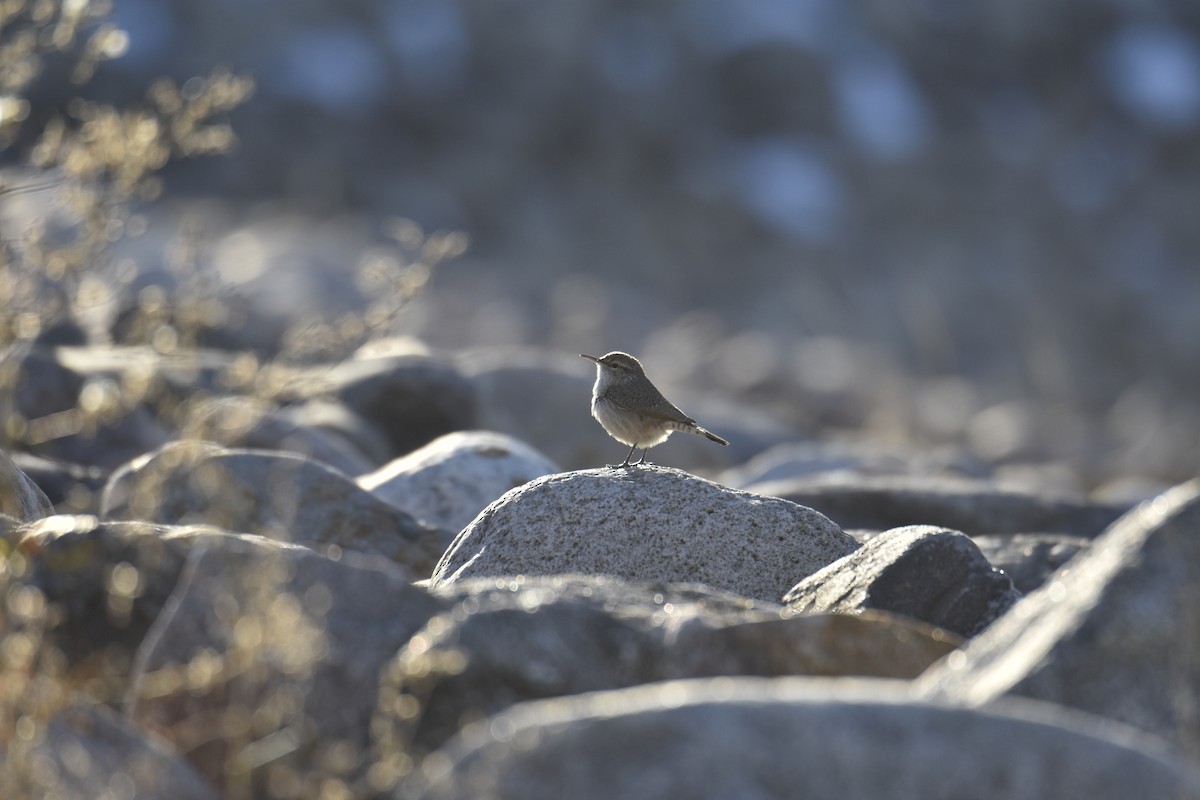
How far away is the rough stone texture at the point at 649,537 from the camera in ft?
18.5

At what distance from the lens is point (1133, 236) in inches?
1545

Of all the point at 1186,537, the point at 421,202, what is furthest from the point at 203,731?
the point at 421,202

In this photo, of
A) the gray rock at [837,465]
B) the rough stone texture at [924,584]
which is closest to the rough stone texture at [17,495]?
the rough stone texture at [924,584]

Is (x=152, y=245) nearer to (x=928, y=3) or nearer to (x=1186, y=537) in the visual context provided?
(x=1186, y=537)

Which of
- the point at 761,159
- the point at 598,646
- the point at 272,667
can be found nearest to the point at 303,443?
the point at 598,646

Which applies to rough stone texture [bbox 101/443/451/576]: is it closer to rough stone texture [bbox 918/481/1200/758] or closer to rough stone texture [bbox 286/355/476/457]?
rough stone texture [bbox 918/481/1200/758]

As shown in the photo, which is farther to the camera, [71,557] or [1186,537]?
[71,557]

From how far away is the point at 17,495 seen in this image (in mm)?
5305

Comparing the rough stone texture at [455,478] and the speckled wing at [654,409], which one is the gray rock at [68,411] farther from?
the speckled wing at [654,409]

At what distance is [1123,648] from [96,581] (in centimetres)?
281

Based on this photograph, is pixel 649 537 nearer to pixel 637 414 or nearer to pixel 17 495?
pixel 637 414

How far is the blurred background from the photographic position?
33.0 m

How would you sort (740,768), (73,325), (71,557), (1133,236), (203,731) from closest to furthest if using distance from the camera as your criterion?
(740,768)
(203,731)
(71,557)
(73,325)
(1133,236)

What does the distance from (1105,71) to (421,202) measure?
2073 cm
